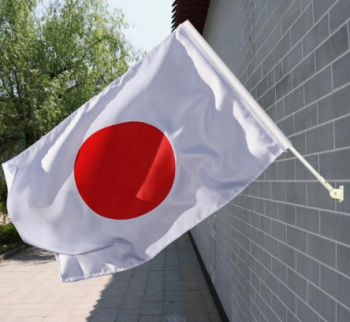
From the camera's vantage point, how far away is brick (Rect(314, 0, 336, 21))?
2186 millimetres

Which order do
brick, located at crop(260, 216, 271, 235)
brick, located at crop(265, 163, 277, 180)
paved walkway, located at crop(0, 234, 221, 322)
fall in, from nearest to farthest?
brick, located at crop(265, 163, 277, 180) → brick, located at crop(260, 216, 271, 235) → paved walkway, located at crop(0, 234, 221, 322)

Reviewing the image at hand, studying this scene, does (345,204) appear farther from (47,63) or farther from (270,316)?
(47,63)

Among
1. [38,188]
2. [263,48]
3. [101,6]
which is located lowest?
[38,188]

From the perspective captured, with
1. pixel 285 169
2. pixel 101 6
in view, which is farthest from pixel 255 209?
pixel 101 6

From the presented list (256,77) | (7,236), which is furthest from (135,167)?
(7,236)

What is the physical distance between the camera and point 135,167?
2449 millimetres

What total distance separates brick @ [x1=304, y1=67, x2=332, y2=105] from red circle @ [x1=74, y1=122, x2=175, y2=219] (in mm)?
835

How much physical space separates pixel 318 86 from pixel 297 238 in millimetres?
943

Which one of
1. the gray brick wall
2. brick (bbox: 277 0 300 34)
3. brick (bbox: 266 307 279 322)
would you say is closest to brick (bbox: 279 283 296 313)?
the gray brick wall

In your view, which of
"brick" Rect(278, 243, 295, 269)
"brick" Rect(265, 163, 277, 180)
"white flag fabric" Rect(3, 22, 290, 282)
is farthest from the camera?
"brick" Rect(265, 163, 277, 180)

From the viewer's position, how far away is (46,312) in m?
7.01

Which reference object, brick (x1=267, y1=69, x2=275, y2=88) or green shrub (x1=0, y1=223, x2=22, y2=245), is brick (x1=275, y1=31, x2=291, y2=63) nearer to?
brick (x1=267, y1=69, x2=275, y2=88)

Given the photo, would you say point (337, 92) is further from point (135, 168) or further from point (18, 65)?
point (18, 65)

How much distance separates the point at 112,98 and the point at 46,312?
18.2ft
